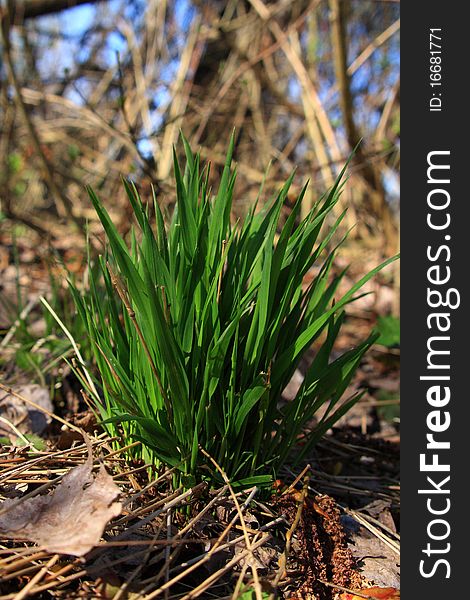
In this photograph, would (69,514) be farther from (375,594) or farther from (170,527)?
(375,594)

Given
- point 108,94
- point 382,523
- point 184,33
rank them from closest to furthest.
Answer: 1. point 382,523
2. point 184,33
3. point 108,94

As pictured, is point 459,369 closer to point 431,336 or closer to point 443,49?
point 431,336

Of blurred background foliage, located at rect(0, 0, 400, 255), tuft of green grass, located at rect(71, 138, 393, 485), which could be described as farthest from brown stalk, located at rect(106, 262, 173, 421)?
blurred background foliage, located at rect(0, 0, 400, 255)

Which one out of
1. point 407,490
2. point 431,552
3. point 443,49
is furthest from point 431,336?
point 443,49

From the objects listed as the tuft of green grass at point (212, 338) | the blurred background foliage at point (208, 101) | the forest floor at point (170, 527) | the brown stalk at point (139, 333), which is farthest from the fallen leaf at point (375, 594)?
the blurred background foliage at point (208, 101)

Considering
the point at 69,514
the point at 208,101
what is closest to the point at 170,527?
the point at 69,514

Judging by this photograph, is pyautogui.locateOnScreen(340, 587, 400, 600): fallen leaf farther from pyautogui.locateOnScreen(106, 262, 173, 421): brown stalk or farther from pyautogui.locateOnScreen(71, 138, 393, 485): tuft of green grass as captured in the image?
pyautogui.locateOnScreen(106, 262, 173, 421): brown stalk
